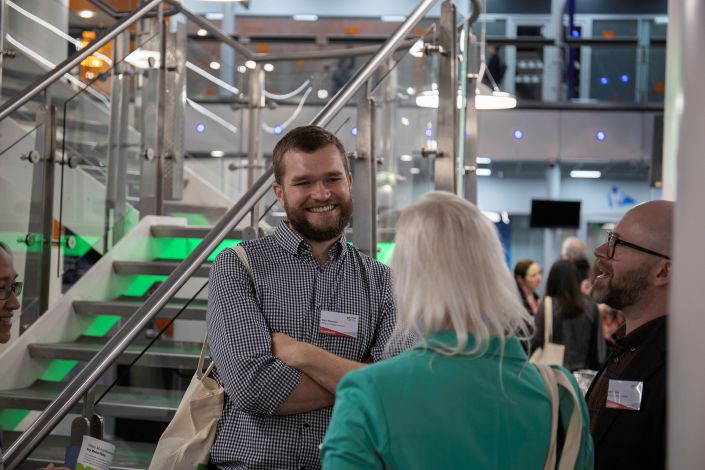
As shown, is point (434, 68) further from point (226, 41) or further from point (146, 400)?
point (226, 41)

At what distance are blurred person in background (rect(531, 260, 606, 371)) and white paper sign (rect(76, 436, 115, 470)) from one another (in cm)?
488

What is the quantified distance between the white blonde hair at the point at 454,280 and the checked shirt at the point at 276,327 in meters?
0.74

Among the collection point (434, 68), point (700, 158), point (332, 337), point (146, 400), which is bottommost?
point (146, 400)

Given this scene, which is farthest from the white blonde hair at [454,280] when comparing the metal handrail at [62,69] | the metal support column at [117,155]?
the metal support column at [117,155]

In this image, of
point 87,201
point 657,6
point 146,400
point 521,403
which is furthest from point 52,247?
point 657,6

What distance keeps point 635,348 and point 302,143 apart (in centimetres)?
107

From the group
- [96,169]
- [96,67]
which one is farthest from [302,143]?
[96,67]

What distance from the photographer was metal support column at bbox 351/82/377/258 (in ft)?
15.5

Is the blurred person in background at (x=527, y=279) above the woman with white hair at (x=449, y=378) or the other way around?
the other way around

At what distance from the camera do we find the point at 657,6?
69.2 ft

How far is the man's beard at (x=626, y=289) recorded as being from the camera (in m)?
2.72

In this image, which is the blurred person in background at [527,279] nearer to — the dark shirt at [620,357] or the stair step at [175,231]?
the stair step at [175,231]

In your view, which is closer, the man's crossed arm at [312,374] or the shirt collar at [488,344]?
the shirt collar at [488,344]

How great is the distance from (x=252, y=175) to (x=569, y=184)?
12.0 m
